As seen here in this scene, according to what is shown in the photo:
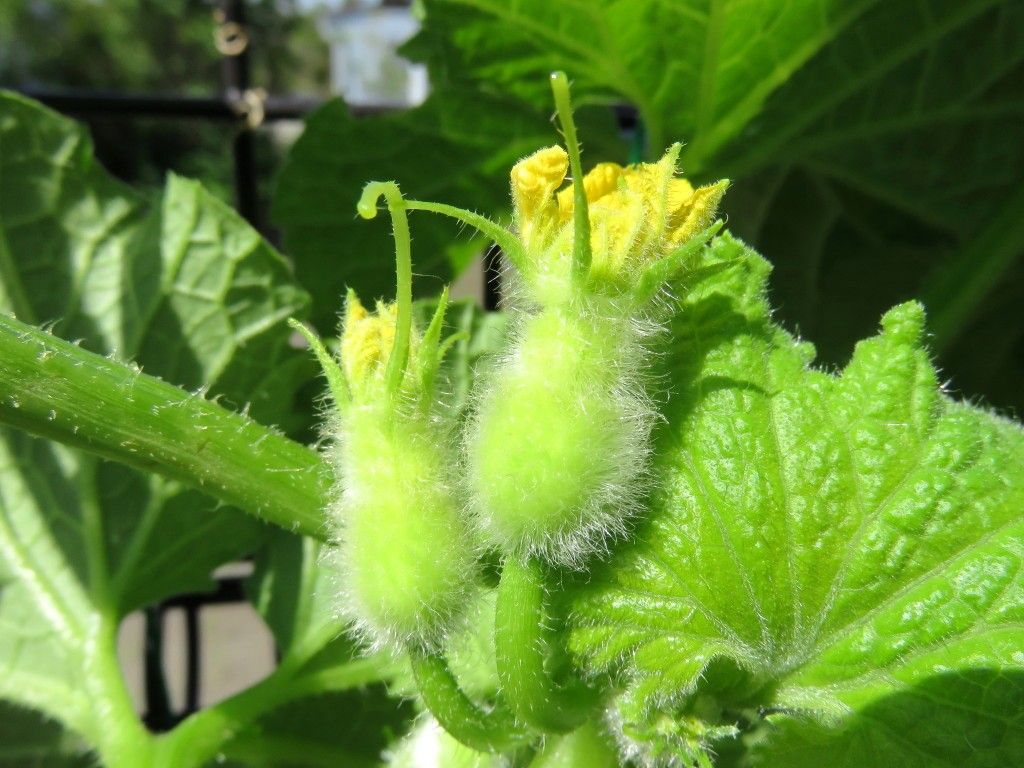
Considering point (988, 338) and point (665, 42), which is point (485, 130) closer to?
point (665, 42)

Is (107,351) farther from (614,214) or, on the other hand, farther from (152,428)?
(614,214)

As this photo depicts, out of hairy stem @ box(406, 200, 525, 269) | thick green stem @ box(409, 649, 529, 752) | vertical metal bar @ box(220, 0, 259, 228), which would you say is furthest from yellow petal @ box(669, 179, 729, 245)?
vertical metal bar @ box(220, 0, 259, 228)

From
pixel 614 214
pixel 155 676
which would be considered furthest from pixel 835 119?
pixel 155 676

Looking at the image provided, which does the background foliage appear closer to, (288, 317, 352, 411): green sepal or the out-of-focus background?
the out-of-focus background

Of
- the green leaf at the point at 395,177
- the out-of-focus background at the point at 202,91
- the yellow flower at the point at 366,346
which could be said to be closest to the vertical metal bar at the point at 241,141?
the out-of-focus background at the point at 202,91

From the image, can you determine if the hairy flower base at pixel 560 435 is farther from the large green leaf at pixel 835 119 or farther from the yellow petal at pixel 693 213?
the large green leaf at pixel 835 119

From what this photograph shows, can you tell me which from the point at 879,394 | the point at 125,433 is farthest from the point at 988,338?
the point at 125,433
